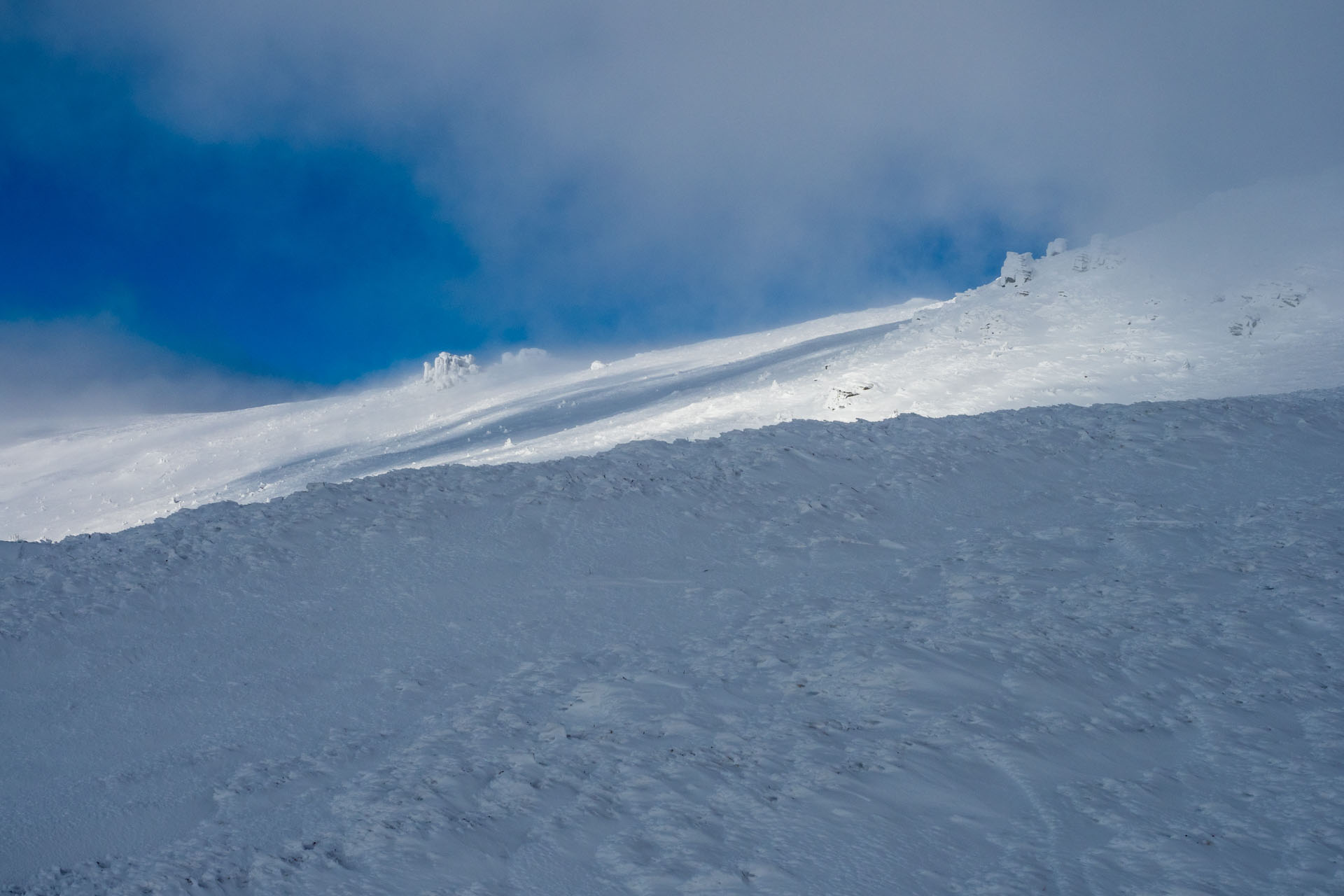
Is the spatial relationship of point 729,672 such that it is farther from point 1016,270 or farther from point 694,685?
point 1016,270

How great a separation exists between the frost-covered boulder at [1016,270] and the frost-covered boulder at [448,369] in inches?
1163

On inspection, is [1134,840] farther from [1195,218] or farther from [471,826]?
[1195,218]

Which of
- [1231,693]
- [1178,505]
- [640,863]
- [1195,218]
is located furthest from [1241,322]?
[640,863]

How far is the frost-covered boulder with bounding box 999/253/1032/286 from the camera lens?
28.7 metres

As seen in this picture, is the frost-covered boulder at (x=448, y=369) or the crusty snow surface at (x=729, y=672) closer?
the crusty snow surface at (x=729, y=672)

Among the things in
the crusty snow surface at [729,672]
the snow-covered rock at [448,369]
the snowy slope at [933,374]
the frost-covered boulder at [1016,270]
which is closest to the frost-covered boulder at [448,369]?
the snow-covered rock at [448,369]

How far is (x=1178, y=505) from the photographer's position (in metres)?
10.0

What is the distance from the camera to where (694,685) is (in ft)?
20.2

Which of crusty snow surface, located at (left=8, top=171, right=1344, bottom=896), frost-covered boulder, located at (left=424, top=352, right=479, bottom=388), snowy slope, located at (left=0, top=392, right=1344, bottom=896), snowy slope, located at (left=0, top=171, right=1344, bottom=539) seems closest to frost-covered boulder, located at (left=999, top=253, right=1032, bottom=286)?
snowy slope, located at (left=0, top=171, right=1344, bottom=539)

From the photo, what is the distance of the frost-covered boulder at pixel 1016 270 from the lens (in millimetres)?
28703

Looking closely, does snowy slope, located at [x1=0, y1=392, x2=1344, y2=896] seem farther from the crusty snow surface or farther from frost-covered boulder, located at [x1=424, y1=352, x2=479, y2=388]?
frost-covered boulder, located at [x1=424, y1=352, x2=479, y2=388]

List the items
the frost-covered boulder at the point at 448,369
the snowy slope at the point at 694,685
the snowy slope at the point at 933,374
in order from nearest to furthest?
the snowy slope at the point at 694,685 → the snowy slope at the point at 933,374 → the frost-covered boulder at the point at 448,369

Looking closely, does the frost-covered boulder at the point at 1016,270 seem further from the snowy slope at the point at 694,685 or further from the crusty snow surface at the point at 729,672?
the snowy slope at the point at 694,685

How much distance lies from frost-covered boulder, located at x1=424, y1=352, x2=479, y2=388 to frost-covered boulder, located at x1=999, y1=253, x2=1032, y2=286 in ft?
97.0
